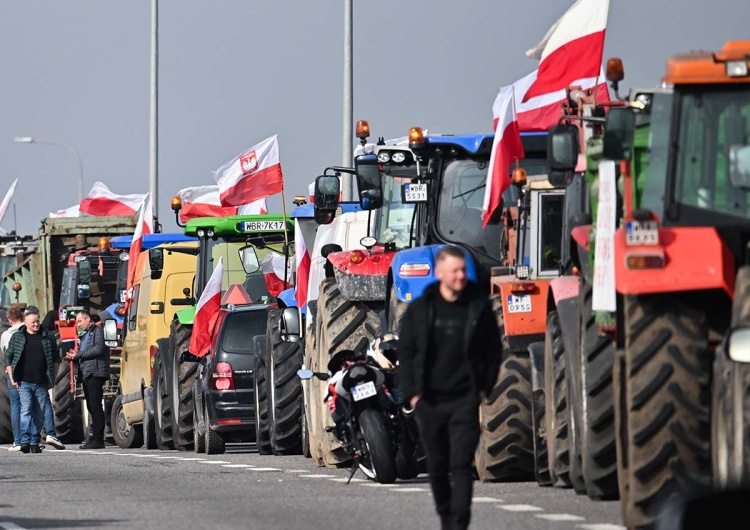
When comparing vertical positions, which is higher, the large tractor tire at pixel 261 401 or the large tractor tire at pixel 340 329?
the large tractor tire at pixel 340 329

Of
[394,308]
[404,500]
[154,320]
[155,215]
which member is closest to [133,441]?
[154,320]

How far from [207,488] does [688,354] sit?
6866mm

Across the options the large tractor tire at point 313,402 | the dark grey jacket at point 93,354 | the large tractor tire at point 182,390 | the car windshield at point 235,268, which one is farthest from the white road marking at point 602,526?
the dark grey jacket at point 93,354

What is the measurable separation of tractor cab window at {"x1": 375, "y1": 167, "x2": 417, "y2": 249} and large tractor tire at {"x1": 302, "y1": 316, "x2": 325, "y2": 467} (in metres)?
1.39

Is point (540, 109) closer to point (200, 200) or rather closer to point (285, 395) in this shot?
point (285, 395)

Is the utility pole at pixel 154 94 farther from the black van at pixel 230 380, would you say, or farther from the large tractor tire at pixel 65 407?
the black van at pixel 230 380

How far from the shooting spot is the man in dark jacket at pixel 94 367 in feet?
101

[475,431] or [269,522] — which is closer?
[475,431]

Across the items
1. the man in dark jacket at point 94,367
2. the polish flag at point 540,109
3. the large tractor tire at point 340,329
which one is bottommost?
the man in dark jacket at point 94,367

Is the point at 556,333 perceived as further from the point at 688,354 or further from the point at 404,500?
the point at 688,354

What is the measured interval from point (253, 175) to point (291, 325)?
6.10m

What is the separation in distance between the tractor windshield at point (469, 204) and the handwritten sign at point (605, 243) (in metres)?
5.53

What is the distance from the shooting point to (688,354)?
38.1 feet

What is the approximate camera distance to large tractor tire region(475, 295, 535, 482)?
55.0 feet
